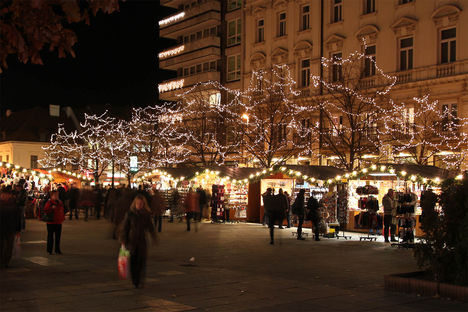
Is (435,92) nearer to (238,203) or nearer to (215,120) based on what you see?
(238,203)

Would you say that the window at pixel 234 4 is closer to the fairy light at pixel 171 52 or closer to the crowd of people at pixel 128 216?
the fairy light at pixel 171 52

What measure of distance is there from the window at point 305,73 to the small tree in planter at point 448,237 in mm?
30524

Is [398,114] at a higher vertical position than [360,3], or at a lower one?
lower

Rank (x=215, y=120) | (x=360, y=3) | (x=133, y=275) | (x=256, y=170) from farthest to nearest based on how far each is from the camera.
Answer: (x=215, y=120), (x=360, y=3), (x=256, y=170), (x=133, y=275)

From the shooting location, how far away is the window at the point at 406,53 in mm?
33875

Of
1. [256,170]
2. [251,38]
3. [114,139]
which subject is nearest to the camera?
[256,170]

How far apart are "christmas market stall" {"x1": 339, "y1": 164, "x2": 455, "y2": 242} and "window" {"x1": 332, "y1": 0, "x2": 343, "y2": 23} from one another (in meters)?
17.7

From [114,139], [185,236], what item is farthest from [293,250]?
[114,139]

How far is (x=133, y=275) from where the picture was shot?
33.5ft

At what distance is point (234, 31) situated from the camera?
1893 inches

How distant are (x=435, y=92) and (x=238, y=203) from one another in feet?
41.0

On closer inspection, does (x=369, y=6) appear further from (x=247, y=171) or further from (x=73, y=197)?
(x=73, y=197)

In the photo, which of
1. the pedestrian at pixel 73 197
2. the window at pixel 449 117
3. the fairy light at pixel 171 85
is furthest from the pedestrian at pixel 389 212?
the fairy light at pixel 171 85

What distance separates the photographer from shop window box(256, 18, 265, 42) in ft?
146
